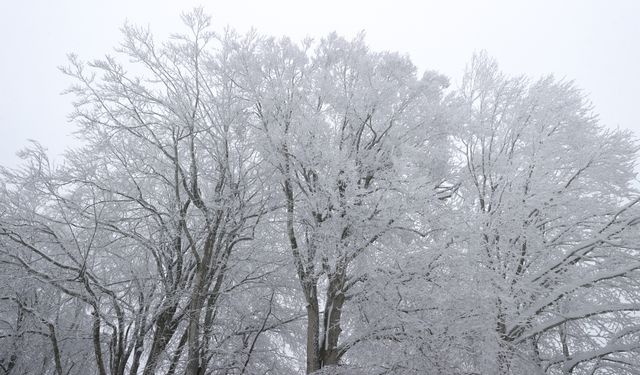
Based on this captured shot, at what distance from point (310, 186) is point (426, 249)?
2035mm

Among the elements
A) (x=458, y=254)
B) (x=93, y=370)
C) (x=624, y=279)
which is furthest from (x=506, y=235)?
(x=93, y=370)

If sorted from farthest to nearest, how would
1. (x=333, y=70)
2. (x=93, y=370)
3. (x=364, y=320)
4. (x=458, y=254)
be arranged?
(x=93, y=370) < (x=333, y=70) < (x=364, y=320) < (x=458, y=254)

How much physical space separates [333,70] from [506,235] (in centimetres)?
413

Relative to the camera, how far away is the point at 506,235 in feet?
24.3

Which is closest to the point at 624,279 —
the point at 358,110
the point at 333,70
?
the point at 358,110

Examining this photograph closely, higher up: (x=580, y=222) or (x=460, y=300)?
(x=580, y=222)

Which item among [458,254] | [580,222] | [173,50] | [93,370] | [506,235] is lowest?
[93,370]

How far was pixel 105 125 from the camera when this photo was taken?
7148 millimetres

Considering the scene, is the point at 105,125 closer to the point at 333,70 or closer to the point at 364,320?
the point at 333,70

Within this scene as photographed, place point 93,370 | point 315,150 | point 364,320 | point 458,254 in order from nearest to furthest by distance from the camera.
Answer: point 458,254 → point 315,150 → point 364,320 → point 93,370

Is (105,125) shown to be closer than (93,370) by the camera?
Yes

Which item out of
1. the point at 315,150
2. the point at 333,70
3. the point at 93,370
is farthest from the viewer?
the point at 93,370

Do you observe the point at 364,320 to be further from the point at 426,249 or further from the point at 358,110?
the point at 358,110

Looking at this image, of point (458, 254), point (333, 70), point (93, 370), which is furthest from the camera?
point (93, 370)
